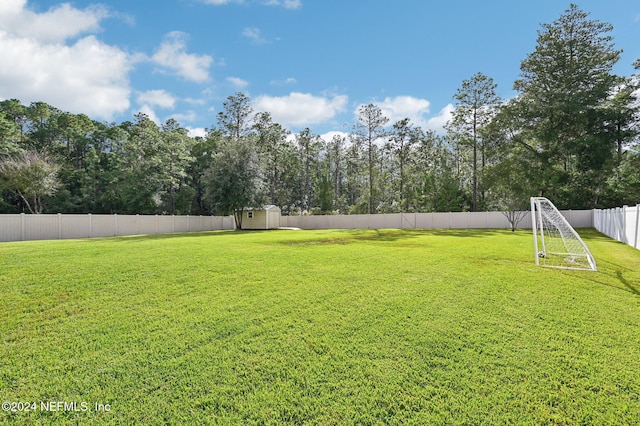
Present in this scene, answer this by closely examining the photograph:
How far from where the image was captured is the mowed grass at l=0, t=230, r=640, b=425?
7.19ft

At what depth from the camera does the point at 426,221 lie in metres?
25.6

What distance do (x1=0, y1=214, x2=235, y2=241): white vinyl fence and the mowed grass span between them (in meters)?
12.8

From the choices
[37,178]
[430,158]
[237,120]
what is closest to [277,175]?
[237,120]

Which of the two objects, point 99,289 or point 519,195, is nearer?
point 99,289

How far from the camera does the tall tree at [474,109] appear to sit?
27625 mm

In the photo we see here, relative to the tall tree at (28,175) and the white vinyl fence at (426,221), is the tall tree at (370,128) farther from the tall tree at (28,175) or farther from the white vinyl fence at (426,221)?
the tall tree at (28,175)

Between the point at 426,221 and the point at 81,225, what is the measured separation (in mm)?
23869

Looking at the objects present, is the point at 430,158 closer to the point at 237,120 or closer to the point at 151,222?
the point at 237,120

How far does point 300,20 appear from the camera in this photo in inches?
460

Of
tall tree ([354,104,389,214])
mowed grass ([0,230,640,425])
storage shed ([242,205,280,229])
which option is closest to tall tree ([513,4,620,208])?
tall tree ([354,104,389,214])

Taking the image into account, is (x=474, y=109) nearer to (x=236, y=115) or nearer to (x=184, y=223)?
(x=236, y=115)

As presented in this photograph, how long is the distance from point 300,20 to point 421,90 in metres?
8.83

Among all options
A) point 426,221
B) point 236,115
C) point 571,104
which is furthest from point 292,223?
point 571,104

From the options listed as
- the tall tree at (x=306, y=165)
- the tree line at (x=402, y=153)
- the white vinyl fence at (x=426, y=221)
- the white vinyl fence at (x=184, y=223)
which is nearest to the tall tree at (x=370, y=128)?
the tree line at (x=402, y=153)
